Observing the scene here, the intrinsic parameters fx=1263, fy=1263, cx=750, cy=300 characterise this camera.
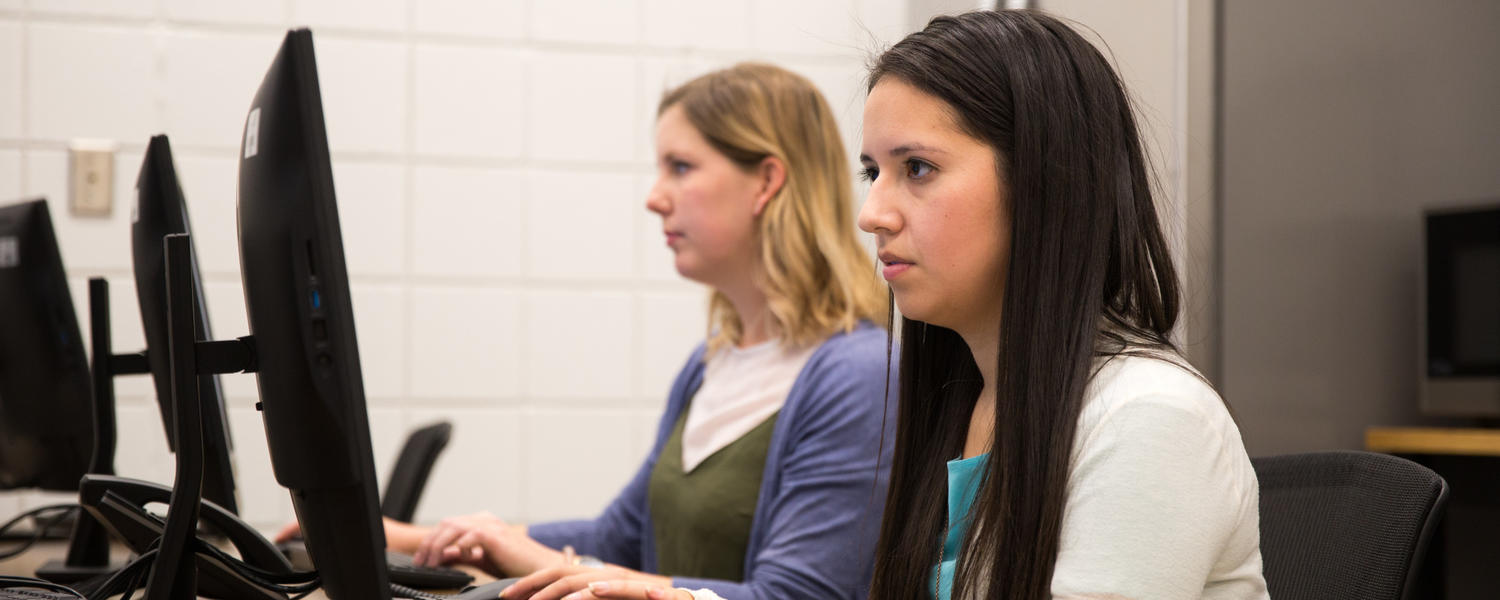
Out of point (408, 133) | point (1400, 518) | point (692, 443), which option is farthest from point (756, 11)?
point (1400, 518)

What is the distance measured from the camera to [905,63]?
3.57 ft

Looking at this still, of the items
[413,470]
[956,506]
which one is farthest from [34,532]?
[956,506]

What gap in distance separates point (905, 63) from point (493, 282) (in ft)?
7.20

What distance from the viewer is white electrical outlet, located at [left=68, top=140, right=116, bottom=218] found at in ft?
9.40

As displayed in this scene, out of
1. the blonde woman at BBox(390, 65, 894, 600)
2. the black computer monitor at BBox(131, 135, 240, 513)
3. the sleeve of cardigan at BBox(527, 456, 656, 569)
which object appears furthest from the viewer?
the sleeve of cardigan at BBox(527, 456, 656, 569)

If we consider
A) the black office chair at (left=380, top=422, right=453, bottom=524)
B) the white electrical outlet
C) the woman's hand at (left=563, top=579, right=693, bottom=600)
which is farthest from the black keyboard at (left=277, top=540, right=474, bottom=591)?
the white electrical outlet

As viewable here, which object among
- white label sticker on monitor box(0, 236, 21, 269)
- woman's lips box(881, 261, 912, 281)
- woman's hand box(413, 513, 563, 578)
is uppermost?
white label sticker on monitor box(0, 236, 21, 269)

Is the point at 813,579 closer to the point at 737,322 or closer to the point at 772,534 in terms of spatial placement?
the point at 772,534

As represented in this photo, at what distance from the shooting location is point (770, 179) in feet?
5.90

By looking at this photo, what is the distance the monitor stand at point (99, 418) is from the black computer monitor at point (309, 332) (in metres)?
0.75

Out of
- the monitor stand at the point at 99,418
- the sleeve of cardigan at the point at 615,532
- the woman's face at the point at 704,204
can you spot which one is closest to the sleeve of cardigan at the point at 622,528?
the sleeve of cardigan at the point at 615,532

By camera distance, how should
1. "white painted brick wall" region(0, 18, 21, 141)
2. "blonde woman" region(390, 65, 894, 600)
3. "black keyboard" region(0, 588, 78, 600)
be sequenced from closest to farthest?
1. "black keyboard" region(0, 588, 78, 600)
2. "blonde woman" region(390, 65, 894, 600)
3. "white painted brick wall" region(0, 18, 21, 141)

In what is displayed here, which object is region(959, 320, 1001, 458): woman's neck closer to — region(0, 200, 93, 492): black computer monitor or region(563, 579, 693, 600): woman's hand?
region(563, 579, 693, 600): woman's hand

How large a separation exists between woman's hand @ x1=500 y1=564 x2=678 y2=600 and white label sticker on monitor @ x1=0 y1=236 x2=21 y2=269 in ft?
2.90
